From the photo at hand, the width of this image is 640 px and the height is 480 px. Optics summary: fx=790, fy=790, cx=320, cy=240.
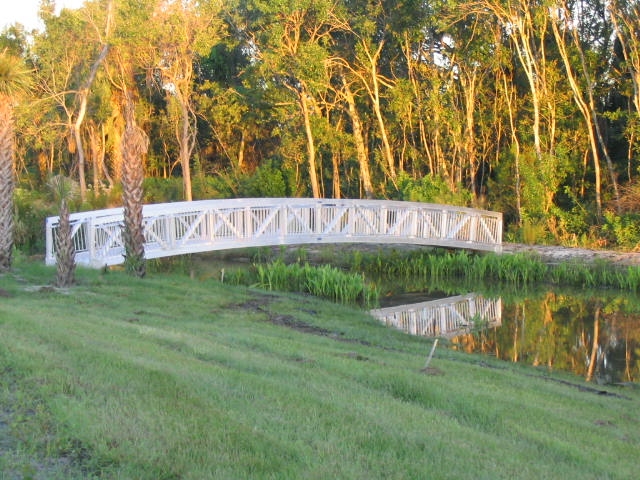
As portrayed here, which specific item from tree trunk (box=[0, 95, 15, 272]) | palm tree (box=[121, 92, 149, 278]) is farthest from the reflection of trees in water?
tree trunk (box=[0, 95, 15, 272])

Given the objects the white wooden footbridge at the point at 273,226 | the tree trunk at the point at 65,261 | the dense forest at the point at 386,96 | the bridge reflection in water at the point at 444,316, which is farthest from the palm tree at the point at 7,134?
the bridge reflection in water at the point at 444,316

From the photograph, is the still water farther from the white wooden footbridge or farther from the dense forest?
the dense forest

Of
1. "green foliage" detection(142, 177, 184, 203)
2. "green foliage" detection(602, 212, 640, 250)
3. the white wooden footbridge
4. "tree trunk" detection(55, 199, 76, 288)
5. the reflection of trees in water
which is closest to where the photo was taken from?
the reflection of trees in water

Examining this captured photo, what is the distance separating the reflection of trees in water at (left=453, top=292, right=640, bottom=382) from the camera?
1293 centimetres

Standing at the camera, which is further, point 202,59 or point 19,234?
point 202,59

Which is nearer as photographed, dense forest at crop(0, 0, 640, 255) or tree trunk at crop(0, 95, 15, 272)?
tree trunk at crop(0, 95, 15, 272)

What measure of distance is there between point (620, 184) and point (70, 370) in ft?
86.0

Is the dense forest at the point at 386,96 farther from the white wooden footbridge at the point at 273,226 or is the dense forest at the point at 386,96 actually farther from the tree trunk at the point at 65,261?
the tree trunk at the point at 65,261

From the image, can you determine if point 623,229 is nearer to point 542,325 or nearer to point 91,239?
point 542,325

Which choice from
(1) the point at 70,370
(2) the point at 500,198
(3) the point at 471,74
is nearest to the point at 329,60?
(3) the point at 471,74

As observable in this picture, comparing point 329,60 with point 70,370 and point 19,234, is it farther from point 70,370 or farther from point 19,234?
point 70,370

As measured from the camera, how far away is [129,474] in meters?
4.74

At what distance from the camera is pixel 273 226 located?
21172 millimetres

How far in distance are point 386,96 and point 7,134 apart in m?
19.1
